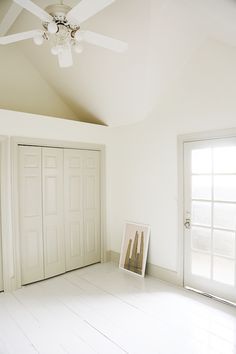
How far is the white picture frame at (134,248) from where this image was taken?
12.5 feet

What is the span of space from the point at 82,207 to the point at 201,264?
78.4 inches

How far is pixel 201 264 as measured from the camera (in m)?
3.22

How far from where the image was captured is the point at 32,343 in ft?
7.46

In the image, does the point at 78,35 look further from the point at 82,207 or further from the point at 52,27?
the point at 82,207

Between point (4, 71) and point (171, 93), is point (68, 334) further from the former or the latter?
point (4, 71)

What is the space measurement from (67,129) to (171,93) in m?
1.62

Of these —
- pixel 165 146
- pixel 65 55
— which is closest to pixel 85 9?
pixel 65 55

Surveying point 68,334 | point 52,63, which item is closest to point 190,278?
point 68,334

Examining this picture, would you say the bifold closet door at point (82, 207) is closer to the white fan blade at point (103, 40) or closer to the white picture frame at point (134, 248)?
the white picture frame at point (134, 248)

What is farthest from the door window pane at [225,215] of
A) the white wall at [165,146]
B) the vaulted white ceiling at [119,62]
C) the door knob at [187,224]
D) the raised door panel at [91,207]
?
the raised door panel at [91,207]

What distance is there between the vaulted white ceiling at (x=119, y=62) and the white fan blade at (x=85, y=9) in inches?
33.7

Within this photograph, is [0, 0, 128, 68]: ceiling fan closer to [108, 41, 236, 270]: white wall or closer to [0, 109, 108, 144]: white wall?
[0, 109, 108, 144]: white wall

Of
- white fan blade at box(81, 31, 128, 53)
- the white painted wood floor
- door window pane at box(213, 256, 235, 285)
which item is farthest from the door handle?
white fan blade at box(81, 31, 128, 53)

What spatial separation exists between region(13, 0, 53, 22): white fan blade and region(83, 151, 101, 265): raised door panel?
7.86ft
